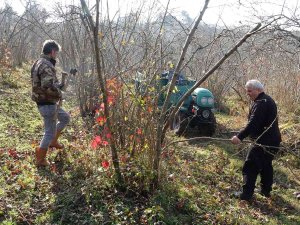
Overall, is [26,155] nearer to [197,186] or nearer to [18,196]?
[18,196]

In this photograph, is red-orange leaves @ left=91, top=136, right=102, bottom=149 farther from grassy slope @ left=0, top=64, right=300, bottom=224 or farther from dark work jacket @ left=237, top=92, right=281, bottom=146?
dark work jacket @ left=237, top=92, right=281, bottom=146

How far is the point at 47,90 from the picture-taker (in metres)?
4.89

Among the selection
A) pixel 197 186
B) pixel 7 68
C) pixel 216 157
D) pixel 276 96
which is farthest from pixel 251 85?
pixel 7 68

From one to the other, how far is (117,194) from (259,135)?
217 centimetres

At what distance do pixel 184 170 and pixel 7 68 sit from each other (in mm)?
9458

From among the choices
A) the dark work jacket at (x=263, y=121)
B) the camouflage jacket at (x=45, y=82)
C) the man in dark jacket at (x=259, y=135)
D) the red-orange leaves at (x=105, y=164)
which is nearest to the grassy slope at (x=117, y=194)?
the red-orange leaves at (x=105, y=164)

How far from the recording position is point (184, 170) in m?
5.69

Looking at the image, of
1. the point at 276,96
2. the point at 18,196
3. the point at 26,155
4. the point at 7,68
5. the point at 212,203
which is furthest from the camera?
the point at 7,68

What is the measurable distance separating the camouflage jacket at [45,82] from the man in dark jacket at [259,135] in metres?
2.57

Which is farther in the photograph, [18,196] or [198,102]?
[198,102]

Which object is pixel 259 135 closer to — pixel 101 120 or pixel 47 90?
pixel 101 120

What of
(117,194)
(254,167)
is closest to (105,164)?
(117,194)

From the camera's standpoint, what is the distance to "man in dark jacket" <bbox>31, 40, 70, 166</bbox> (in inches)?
191

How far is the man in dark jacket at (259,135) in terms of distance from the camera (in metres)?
4.96
